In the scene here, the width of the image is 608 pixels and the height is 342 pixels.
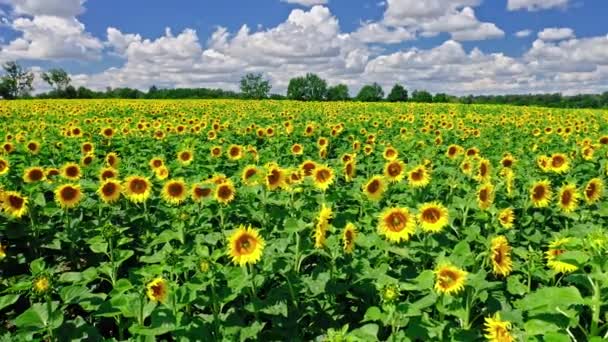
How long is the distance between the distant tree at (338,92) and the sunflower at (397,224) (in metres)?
66.2

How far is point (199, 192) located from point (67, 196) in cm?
140

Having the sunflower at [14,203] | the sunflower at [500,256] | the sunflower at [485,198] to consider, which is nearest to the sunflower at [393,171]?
the sunflower at [485,198]

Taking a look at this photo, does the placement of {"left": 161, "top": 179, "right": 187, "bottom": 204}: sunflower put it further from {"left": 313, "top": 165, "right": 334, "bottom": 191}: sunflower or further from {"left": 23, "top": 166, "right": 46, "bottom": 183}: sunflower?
{"left": 23, "top": 166, "right": 46, "bottom": 183}: sunflower

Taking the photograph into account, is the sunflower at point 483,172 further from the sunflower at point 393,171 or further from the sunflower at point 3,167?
the sunflower at point 3,167

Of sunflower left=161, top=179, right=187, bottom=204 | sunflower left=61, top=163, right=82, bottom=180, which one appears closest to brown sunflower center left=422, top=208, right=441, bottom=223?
sunflower left=161, top=179, right=187, bottom=204

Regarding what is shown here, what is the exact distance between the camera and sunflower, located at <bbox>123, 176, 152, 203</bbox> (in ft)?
18.5

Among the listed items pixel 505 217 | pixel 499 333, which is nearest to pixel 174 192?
pixel 505 217

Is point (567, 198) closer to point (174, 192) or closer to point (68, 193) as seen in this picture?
point (174, 192)

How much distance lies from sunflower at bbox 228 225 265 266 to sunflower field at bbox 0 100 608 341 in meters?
0.01

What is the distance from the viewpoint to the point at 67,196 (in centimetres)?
525

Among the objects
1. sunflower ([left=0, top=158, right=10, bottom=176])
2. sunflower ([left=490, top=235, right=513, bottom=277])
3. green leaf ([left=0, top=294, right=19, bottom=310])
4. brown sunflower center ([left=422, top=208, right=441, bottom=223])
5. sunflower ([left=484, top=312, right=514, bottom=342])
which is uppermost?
sunflower ([left=0, top=158, right=10, bottom=176])

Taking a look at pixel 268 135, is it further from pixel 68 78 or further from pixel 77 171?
pixel 68 78

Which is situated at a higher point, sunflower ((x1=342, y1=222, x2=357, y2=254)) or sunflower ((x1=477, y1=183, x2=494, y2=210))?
sunflower ((x1=477, y1=183, x2=494, y2=210))

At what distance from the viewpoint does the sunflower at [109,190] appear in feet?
18.2
